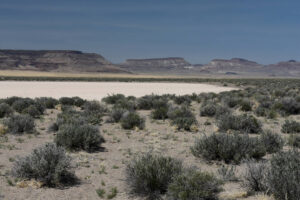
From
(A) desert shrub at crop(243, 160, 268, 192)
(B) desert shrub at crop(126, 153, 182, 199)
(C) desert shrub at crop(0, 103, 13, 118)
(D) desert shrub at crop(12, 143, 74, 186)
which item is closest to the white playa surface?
(C) desert shrub at crop(0, 103, 13, 118)

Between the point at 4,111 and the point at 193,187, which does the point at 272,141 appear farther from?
the point at 4,111

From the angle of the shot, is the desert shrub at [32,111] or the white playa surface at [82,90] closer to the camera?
the desert shrub at [32,111]

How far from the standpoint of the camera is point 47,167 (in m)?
7.43

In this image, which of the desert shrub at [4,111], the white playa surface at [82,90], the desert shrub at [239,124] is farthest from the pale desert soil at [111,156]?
the white playa surface at [82,90]

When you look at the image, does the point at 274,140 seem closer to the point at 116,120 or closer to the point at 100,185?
the point at 100,185

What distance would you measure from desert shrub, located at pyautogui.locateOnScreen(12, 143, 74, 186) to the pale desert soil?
0.27 meters

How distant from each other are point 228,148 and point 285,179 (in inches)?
135

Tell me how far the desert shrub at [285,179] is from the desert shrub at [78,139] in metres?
6.26

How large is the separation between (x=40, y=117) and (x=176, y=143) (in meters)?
9.11

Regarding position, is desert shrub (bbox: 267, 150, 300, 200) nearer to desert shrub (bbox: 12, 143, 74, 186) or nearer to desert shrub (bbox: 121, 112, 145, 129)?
desert shrub (bbox: 12, 143, 74, 186)

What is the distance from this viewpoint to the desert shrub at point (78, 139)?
10758 mm

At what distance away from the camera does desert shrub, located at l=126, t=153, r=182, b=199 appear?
668cm

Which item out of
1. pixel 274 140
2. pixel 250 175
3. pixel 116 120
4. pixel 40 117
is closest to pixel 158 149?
pixel 274 140

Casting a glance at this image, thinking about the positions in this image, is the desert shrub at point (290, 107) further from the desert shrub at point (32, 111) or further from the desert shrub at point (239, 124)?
the desert shrub at point (32, 111)
